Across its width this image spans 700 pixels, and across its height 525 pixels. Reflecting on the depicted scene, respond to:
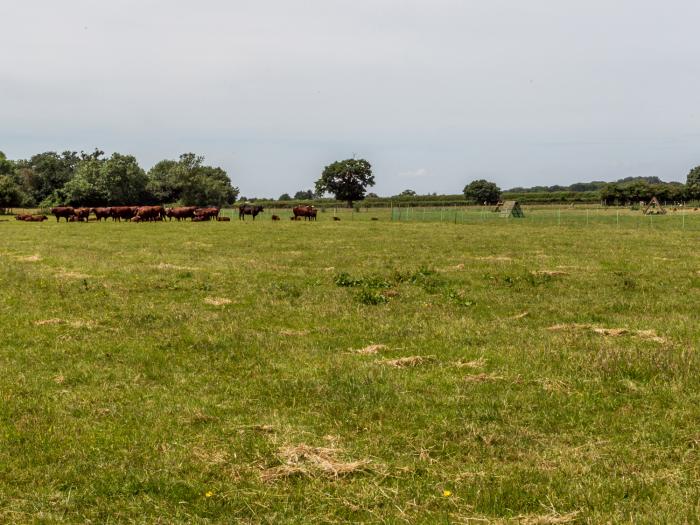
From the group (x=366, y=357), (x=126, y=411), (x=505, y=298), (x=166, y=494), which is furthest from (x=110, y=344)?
(x=505, y=298)

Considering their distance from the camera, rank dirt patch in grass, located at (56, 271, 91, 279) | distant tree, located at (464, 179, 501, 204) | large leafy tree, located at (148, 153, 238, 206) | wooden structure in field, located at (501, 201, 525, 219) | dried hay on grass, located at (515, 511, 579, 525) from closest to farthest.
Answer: dried hay on grass, located at (515, 511, 579, 525)
dirt patch in grass, located at (56, 271, 91, 279)
wooden structure in field, located at (501, 201, 525, 219)
large leafy tree, located at (148, 153, 238, 206)
distant tree, located at (464, 179, 501, 204)

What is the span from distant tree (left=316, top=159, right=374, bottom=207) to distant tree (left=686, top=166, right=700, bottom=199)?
8106cm

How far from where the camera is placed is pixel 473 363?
8.85m

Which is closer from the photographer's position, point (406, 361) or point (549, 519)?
point (549, 519)

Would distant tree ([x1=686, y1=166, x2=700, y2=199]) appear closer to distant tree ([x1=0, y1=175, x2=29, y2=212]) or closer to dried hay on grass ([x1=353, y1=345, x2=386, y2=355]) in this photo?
distant tree ([x1=0, y1=175, x2=29, y2=212])

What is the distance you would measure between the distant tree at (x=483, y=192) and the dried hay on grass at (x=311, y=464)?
169 metres

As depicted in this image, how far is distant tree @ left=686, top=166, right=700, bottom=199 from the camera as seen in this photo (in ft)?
462

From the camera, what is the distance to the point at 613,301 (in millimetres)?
14016

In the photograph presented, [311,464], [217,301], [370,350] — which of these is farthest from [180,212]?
[311,464]

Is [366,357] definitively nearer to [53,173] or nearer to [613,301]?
[613,301]

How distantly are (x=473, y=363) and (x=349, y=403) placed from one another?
244cm

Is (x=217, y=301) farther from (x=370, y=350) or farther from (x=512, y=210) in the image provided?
(x=512, y=210)

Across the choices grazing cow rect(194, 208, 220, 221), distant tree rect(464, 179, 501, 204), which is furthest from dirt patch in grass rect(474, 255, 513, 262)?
distant tree rect(464, 179, 501, 204)

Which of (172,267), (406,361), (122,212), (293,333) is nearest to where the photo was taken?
(406,361)
